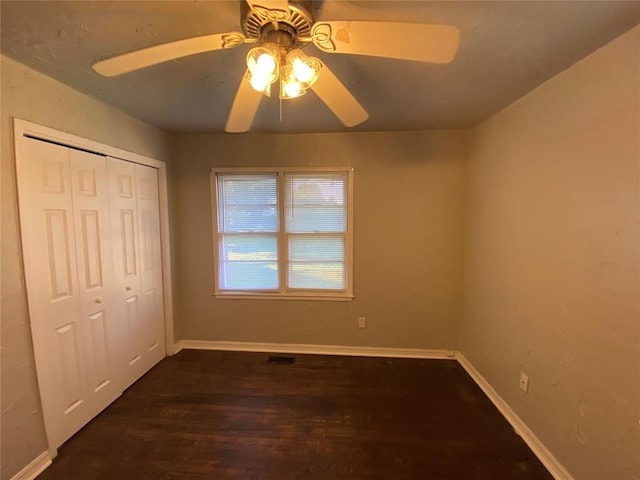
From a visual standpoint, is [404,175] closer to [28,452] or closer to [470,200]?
[470,200]

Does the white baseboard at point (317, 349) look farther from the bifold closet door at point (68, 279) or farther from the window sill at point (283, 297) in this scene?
the bifold closet door at point (68, 279)

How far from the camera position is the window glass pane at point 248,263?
10.7 feet

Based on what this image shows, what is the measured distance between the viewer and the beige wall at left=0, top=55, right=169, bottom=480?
1594 mm

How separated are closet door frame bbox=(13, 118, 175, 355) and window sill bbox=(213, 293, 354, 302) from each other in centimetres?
53

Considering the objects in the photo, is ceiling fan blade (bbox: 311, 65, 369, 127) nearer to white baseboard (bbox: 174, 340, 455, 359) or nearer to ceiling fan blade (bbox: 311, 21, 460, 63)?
ceiling fan blade (bbox: 311, 21, 460, 63)

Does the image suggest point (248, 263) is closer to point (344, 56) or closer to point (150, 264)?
point (150, 264)

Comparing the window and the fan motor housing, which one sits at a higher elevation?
the fan motor housing

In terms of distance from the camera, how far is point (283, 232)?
10.5 ft

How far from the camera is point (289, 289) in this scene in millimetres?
3279

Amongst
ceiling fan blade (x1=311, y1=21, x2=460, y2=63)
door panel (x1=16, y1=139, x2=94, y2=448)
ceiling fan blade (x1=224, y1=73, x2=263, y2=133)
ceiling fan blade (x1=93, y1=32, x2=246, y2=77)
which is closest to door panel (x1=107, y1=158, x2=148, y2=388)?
door panel (x1=16, y1=139, x2=94, y2=448)

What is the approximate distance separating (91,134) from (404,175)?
107 inches

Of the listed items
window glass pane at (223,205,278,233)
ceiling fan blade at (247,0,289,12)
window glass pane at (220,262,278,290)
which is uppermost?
ceiling fan blade at (247,0,289,12)

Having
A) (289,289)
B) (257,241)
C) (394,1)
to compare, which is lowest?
(289,289)

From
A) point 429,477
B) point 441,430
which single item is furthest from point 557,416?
point 429,477
